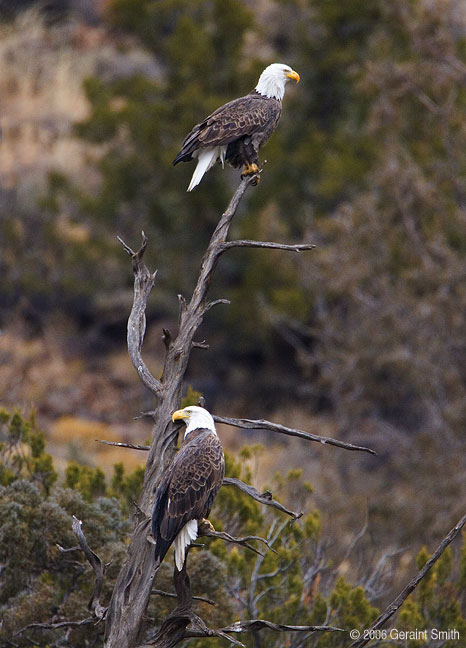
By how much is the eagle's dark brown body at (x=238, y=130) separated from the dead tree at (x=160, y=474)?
54 cm

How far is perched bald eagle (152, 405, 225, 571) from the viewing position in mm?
5477

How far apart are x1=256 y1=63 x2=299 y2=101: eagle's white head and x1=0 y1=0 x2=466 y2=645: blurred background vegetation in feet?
20.6

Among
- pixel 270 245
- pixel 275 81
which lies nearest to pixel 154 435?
pixel 270 245

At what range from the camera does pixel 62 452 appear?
1644cm

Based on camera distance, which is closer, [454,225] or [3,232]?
[454,225]

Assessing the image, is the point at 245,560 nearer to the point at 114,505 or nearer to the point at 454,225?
the point at 114,505

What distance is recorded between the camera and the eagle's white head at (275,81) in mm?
7434

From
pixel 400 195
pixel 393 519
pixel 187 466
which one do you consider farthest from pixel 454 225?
pixel 187 466

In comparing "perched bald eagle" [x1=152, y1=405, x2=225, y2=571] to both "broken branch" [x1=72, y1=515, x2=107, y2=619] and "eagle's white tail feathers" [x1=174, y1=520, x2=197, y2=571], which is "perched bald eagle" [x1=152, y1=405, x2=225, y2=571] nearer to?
"eagle's white tail feathers" [x1=174, y1=520, x2=197, y2=571]

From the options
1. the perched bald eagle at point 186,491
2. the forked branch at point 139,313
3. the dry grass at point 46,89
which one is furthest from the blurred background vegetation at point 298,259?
the perched bald eagle at point 186,491

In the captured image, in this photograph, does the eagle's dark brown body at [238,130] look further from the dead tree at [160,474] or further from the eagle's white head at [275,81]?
the dead tree at [160,474]

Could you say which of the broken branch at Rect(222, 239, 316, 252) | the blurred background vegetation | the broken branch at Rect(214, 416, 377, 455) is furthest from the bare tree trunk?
the blurred background vegetation

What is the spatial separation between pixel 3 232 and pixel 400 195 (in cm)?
873

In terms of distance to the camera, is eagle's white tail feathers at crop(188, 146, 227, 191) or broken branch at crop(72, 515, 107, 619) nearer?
broken branch at crop(72, 515, 107, 619)
